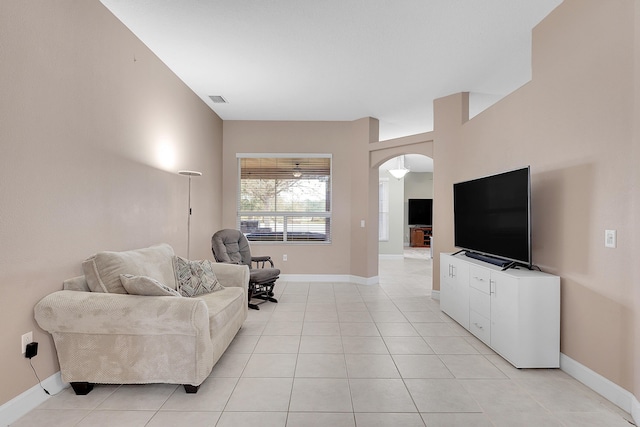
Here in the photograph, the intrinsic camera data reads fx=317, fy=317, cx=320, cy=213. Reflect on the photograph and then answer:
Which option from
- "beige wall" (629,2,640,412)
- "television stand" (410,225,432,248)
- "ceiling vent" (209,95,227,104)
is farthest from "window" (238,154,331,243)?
"television stand" (410,225,432,248)

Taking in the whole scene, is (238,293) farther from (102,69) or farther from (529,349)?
(529,349)

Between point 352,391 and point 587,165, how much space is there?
2.35m

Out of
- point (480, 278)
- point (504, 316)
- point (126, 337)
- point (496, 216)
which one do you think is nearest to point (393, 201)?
point (496, 216)

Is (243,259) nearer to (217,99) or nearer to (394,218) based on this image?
(217,99)

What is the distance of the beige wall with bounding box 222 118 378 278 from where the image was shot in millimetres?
5828

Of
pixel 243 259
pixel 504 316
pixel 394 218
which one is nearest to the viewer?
pixel 504 316

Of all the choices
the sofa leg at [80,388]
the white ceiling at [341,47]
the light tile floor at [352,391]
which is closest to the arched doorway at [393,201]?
the white ceiling at [341,47]

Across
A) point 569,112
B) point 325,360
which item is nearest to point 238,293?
point 325,360

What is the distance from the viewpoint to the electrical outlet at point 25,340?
1.96m

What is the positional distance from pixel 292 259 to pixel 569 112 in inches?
177

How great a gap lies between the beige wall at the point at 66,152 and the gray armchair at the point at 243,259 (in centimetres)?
75

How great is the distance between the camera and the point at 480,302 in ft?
10.1

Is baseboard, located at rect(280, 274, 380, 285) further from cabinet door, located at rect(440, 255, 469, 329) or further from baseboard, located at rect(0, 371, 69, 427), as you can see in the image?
baseboard, located at rect(0, 371, 69, 427)

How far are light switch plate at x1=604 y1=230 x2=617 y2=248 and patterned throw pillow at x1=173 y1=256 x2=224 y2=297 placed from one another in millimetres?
3199
